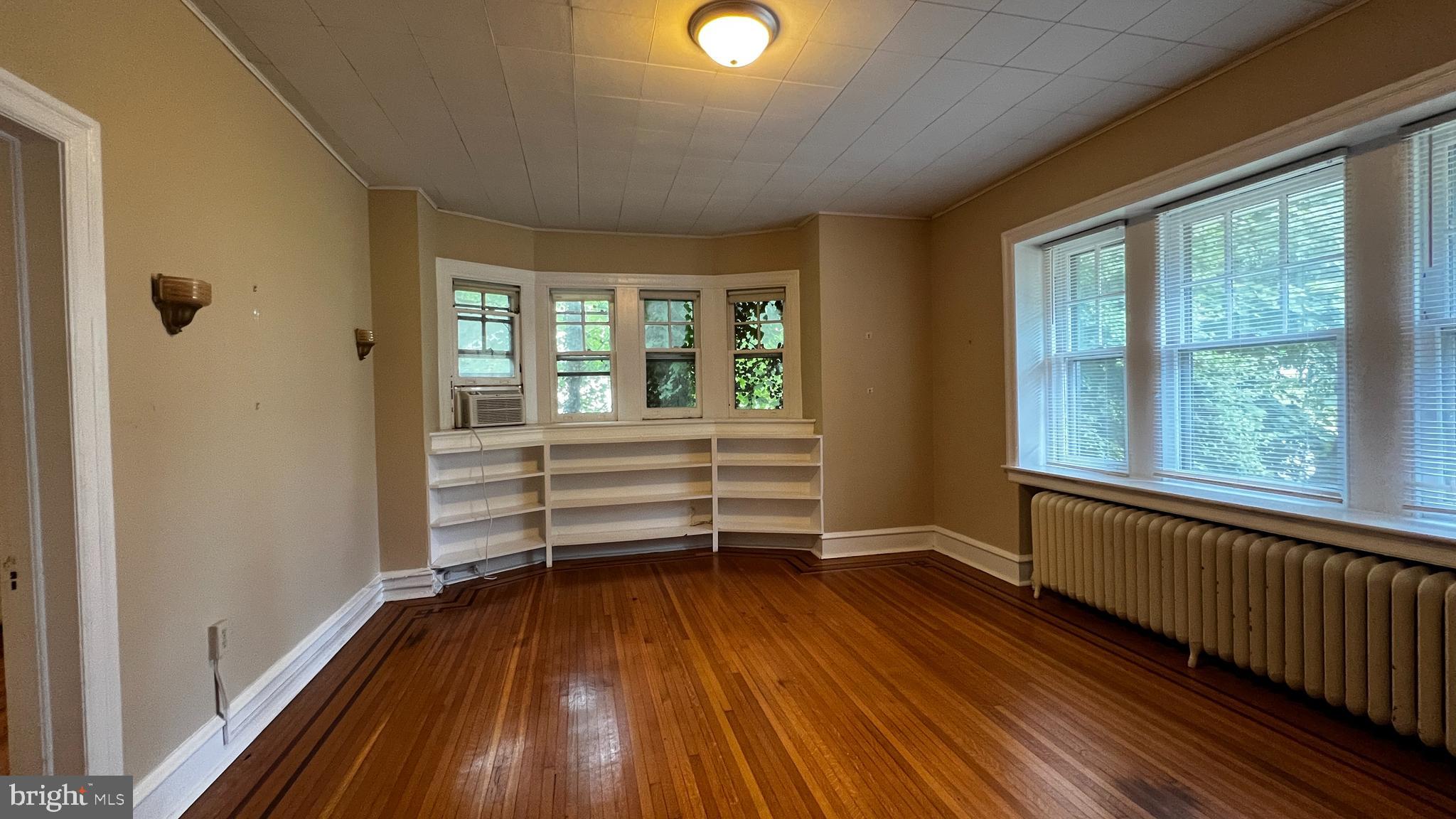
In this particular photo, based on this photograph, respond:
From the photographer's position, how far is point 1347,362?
2295 mm

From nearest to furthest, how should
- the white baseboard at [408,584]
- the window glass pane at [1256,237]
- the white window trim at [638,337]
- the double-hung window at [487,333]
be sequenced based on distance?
the window glass pane at [1256,237] → the white baseboard at [408,584] → the double-hung window at [487,333] → the white window trim at [638,337]

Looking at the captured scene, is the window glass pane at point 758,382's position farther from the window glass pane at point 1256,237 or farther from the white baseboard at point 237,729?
the white baseboard at point 237,729

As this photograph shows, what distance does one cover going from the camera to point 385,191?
3.72 metres

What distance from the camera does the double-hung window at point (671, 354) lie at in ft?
16.6

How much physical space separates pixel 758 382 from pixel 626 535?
179 centimetres

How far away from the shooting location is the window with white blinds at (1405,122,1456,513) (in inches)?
80.3

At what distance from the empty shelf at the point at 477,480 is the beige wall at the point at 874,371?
2.44m

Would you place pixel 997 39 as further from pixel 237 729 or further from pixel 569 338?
pixel 237 729

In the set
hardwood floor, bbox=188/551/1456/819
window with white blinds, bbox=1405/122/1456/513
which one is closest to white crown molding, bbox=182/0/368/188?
hardwood floor, bbox=188/551/1456/819

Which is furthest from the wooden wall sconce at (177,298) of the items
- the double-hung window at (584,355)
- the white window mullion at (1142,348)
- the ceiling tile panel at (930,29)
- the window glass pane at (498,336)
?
the white window mullion at (1142,348)

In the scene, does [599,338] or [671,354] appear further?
[671,354]

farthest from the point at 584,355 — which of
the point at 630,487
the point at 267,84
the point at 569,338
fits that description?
the point at 267,84

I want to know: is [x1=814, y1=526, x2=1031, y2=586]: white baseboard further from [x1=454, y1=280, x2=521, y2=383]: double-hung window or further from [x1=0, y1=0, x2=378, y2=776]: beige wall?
[x1=0, y1=0, x2=378, y2=776]: beige wall

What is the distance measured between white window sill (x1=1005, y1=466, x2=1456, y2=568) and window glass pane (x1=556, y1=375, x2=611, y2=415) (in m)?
3.58
